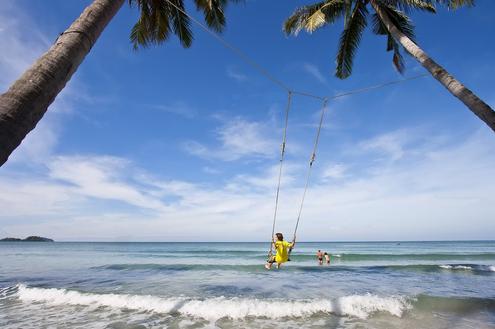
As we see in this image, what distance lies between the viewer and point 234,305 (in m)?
11.9

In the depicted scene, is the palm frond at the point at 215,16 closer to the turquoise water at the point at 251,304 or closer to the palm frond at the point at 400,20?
the palm frond at the point at 400,20

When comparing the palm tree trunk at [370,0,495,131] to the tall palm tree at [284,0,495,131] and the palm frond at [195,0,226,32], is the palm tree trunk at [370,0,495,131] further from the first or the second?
the palm frond at [195,0,226,32]

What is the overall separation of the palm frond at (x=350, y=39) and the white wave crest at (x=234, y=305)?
8.61 metres

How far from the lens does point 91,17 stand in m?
4.25

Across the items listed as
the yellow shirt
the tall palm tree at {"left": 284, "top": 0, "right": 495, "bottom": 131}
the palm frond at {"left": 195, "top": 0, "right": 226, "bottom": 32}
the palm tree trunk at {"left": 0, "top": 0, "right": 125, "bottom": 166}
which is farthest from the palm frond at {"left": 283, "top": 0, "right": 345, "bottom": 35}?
the palm tree trunk at {"left": 0, "top": 0, "right": 125, "bottom": 166}

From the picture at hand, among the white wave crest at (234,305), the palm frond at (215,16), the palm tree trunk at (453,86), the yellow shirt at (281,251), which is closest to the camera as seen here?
the palm tree trunk at (453,86)

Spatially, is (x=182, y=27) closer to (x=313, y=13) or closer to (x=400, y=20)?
(x=313, y=13)

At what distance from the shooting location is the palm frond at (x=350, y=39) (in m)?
11.6

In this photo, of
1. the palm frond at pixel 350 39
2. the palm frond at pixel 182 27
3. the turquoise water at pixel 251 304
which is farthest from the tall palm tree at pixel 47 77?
the palm frond at pixel 350 39

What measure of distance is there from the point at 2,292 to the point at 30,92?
52.5 feet

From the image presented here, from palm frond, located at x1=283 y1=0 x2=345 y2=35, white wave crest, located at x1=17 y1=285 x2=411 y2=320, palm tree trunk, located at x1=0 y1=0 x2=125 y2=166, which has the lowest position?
white wave crest, located at x1=17 y1=285 x2=411 y2=320

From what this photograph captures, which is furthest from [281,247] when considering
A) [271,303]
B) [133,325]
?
[133,325]

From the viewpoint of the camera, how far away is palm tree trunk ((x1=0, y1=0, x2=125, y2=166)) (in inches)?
108

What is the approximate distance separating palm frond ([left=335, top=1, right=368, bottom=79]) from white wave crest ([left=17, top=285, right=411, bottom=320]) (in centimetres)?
861
